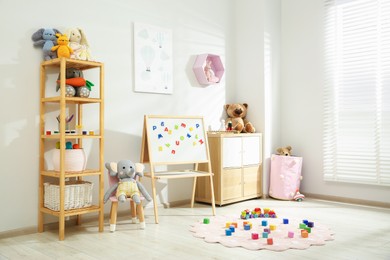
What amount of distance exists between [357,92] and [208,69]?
154 centimetres

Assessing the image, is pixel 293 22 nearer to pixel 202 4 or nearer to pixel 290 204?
pixel 202 4

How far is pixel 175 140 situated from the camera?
3.53 metres

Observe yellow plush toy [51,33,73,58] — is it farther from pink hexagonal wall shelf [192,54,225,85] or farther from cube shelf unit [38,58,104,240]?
pink hexagonal wall shelf [192,54,225,85]

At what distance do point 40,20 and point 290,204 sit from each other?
282 centimetres

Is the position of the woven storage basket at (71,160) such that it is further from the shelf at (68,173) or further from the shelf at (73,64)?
the shelf at (73,64)

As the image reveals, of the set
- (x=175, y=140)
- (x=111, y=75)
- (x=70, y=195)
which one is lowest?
(x=70, y=195)

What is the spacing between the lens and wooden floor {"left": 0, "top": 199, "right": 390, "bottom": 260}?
233 centimetres

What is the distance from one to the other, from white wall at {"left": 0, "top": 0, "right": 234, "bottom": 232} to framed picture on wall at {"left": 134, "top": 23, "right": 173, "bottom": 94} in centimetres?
7

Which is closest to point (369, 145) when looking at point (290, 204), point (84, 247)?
point (290, 204)

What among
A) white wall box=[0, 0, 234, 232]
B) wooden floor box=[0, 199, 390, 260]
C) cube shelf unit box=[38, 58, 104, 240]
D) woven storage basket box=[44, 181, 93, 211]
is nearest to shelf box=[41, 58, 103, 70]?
cube shelf unit box=[38, 58, 104, 240]

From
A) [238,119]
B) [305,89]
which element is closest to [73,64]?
[238,119]

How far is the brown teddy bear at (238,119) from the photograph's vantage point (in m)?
4.21

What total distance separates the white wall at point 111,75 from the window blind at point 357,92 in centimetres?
116

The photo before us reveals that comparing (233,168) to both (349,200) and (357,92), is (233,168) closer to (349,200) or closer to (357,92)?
(349,200)
